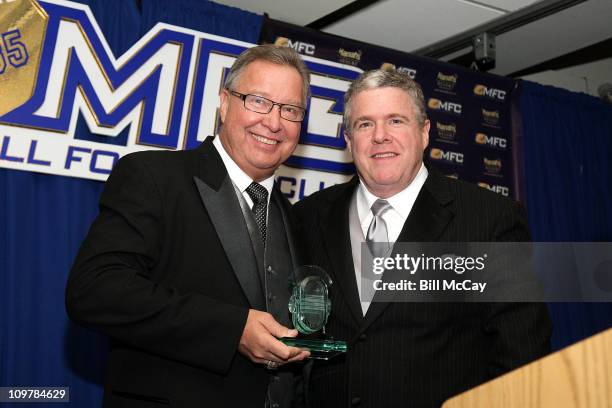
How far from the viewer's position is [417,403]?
1.99 metres

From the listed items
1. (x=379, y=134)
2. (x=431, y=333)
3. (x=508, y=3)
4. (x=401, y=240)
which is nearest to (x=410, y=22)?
(x=508, y=3)

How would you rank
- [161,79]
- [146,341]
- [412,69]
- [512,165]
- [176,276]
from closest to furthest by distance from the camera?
[146,341], [176,276], [161,79], [412,69], [512,165]

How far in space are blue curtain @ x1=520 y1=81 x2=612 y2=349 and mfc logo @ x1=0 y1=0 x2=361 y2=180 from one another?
8.11 feet

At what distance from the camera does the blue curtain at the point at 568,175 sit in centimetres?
565

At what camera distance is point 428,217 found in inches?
87.6

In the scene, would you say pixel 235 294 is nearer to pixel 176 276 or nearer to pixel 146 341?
pixel 176 276

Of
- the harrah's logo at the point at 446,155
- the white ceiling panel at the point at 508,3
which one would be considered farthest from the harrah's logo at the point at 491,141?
the white ceiling panel at the point at 508,3

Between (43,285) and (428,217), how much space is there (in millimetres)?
2447

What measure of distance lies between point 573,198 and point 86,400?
15.2 ft

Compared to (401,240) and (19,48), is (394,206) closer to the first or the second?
(401,240)

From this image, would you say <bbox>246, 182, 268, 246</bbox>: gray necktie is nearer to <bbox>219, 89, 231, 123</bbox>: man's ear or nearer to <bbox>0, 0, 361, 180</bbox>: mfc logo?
<bbox>219, 89, 231, 123</bbox>: man's ear

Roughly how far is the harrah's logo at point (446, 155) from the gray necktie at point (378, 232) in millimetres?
2754

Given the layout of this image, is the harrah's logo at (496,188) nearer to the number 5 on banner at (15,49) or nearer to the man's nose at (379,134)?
the man's nose at (379,134)

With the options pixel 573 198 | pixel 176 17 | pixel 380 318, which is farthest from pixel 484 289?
pixel 573 198
